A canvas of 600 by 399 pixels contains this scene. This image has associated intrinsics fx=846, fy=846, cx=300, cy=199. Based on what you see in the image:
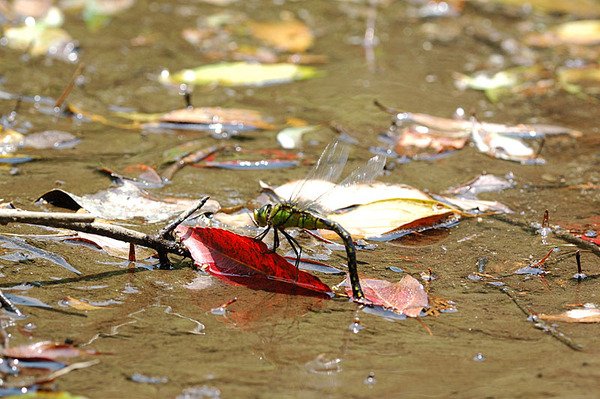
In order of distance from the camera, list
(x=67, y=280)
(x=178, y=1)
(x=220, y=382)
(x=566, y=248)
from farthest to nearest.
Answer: (x=178, y=1)
(x=566, y=248)
(x=67, y=280)
(x=220, y=382)

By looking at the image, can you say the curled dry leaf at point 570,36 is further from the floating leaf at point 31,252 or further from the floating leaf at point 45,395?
the floating leaf at point 45,395

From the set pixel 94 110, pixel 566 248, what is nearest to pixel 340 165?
pixel 566 248

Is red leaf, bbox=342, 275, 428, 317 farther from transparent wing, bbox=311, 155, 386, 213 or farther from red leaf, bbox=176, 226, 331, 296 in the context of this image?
transparent wing, bbox=311, 155, 386, 213

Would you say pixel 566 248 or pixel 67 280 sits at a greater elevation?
pixel 67 280

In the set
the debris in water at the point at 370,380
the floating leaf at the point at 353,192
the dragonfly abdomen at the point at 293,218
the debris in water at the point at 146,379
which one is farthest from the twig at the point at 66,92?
the debris in water at the point at 370,380

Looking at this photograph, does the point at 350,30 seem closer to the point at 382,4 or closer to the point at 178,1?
the point at 382,4

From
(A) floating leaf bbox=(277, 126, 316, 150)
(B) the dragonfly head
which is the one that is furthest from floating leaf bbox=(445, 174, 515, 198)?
(B) the dragonfly head
